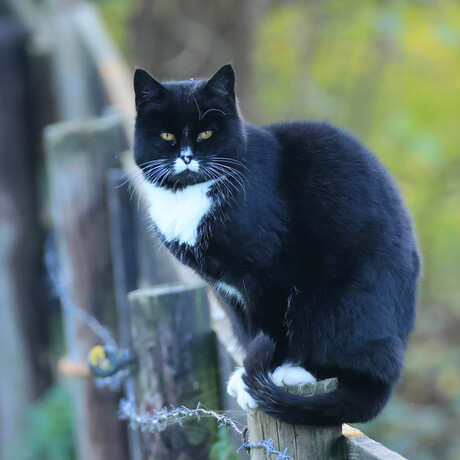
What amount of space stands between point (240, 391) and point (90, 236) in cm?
155

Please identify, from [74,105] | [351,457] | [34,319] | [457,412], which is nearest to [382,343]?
[351,457]

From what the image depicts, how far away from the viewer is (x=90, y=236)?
3066mm

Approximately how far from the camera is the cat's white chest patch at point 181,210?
2.03 meters

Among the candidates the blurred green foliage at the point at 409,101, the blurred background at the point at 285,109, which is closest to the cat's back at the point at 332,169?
the blurred background at the point at 285,109

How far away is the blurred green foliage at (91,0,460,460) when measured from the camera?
5707 mm

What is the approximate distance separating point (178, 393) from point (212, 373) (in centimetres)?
14

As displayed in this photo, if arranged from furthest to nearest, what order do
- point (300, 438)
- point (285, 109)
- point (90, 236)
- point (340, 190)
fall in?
point (285, 109) → point (90, 236) → point (340, 190) → point (300, 438)

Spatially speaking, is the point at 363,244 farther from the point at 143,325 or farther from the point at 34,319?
the point at 34,319

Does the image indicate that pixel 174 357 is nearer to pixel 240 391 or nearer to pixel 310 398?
pixel 240 391

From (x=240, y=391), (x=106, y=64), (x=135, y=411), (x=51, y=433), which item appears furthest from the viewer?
(x=51, y=433)

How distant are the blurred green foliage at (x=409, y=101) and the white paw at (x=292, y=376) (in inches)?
143

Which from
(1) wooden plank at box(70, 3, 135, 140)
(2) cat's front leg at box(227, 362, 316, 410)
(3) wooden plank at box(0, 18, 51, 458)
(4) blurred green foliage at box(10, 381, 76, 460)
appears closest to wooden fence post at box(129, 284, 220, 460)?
(2) cat's front leg at box(227, 362, 316, 410)

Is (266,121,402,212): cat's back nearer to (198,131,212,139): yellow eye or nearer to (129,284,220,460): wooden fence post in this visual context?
(198,131,212,139): yellow eye

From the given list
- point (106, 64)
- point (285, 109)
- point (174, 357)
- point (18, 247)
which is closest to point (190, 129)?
point (174, 357)
